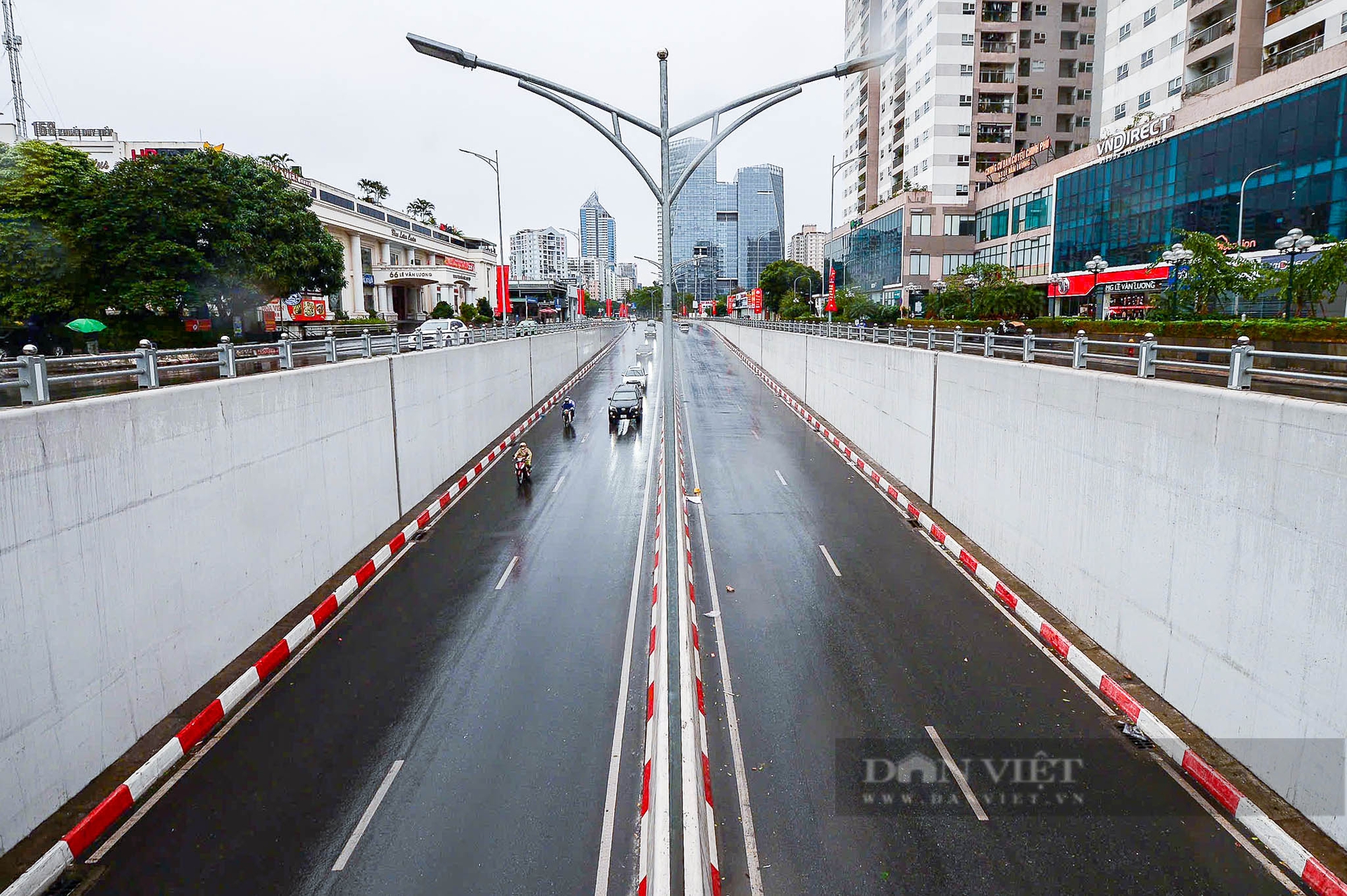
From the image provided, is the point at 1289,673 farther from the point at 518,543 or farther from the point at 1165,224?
the point at 1165,224

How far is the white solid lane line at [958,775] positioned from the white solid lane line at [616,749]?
3.79 metres

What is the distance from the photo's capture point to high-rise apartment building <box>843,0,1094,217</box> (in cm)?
7144

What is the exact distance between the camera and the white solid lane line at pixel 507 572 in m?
14.9

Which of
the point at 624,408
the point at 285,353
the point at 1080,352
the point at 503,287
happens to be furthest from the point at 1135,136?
the point at 285,353

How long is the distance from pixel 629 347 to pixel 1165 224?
55.0 metres

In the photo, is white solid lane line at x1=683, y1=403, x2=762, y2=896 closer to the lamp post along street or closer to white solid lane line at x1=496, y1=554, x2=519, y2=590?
the lamp post along street

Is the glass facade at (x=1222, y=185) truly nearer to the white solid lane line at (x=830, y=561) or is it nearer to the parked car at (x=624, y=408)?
the parked car at (x=624, y=408)

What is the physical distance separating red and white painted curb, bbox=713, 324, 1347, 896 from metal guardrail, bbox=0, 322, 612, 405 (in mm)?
13306

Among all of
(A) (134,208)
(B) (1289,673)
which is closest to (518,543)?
(B) (1289,673)

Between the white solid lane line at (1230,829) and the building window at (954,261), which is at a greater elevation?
the building window at (954,261)

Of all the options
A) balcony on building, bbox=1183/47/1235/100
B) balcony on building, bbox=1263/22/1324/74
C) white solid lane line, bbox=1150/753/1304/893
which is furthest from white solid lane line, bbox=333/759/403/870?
balcony on building, bbox=1183/47/1235/100

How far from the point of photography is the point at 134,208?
33219mm

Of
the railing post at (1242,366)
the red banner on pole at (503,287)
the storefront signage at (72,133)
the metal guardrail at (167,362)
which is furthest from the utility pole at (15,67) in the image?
the railing post at (1242,366)

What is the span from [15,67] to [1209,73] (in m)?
88.0
